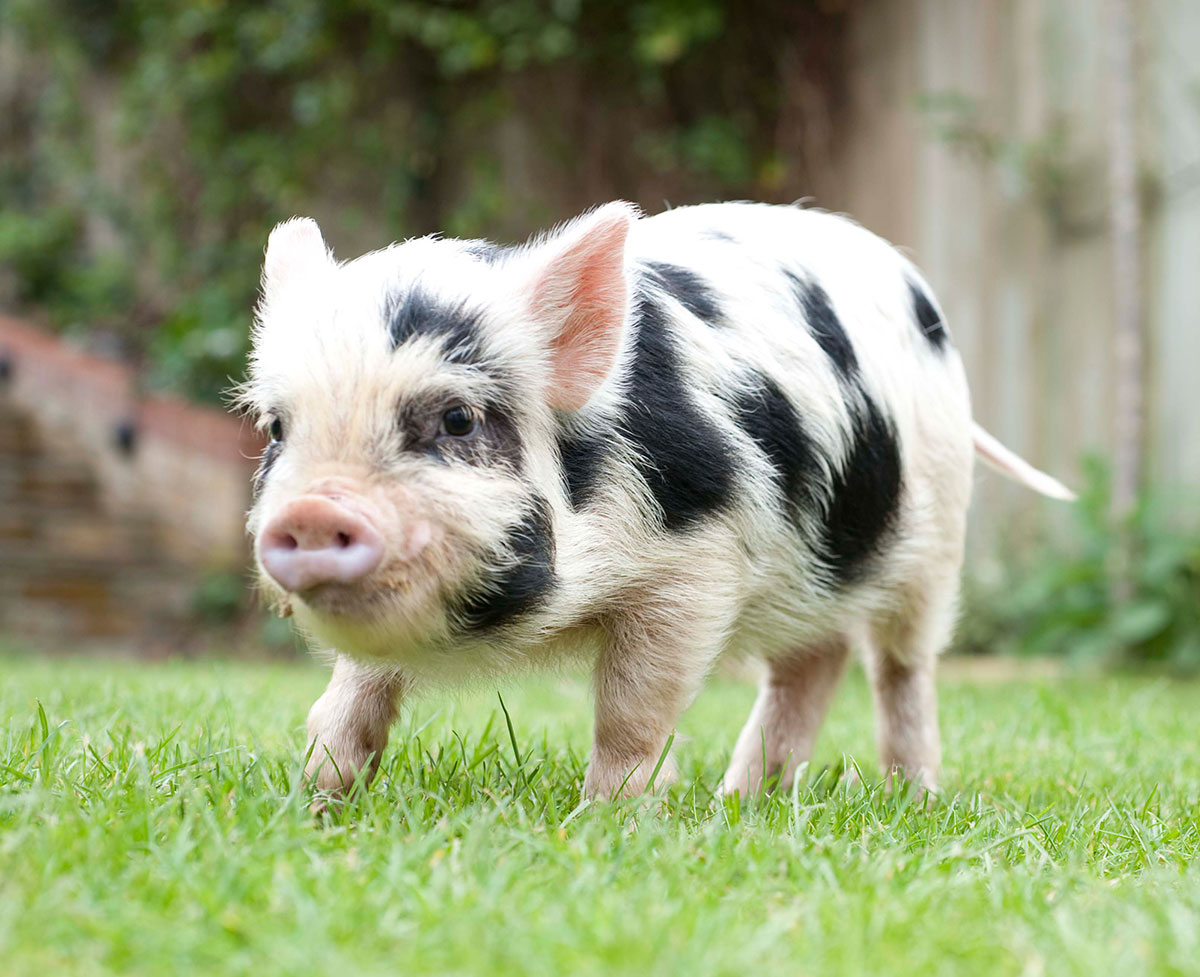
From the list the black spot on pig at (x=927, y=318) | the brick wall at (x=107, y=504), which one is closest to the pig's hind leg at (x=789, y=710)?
the black spot on pig at (x=927, y=318)

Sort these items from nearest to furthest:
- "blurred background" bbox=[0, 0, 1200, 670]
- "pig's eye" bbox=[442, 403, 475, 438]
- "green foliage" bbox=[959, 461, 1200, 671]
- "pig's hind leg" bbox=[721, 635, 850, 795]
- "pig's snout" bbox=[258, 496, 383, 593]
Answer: "pig's snout" bbox=[258, 496, 383, 593]
"pig's eye" bbox=[442, 403, 475, 438]
"pig's hind leg" bbox=[721, 635, 850, 795]
"green foliage" bbox=[959, 461, 1200, 671]
"blurred background" bbox=[0, 0, 1200, 670]

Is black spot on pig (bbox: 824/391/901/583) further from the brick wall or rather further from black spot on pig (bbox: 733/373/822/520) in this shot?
the brick wall

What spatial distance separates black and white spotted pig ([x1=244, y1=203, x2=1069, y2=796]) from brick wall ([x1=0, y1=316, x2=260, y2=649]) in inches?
252

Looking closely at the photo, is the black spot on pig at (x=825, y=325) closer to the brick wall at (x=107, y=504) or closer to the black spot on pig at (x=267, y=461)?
the black spot on pig at (x=267, y=461)

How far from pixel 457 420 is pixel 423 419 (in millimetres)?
73

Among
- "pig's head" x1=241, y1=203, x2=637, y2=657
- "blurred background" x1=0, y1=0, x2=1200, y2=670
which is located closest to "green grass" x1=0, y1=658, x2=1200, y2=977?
"pig's head" x1=241, y1=203, x2=637, y2=657

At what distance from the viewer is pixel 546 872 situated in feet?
6.91

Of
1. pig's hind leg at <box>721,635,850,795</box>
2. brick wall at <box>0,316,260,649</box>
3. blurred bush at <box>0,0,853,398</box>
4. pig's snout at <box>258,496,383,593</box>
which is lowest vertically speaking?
brick wall at <box>0,316,260,649</box>

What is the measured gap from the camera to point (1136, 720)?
4527 millimetres

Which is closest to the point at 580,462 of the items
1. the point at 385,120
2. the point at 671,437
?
the point at 671,437

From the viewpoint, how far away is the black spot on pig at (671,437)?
2719 mm

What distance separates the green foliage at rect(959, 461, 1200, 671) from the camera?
6.46 m

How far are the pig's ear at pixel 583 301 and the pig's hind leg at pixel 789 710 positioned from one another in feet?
4.01

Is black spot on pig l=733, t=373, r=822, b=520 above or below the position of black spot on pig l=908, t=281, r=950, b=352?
below
